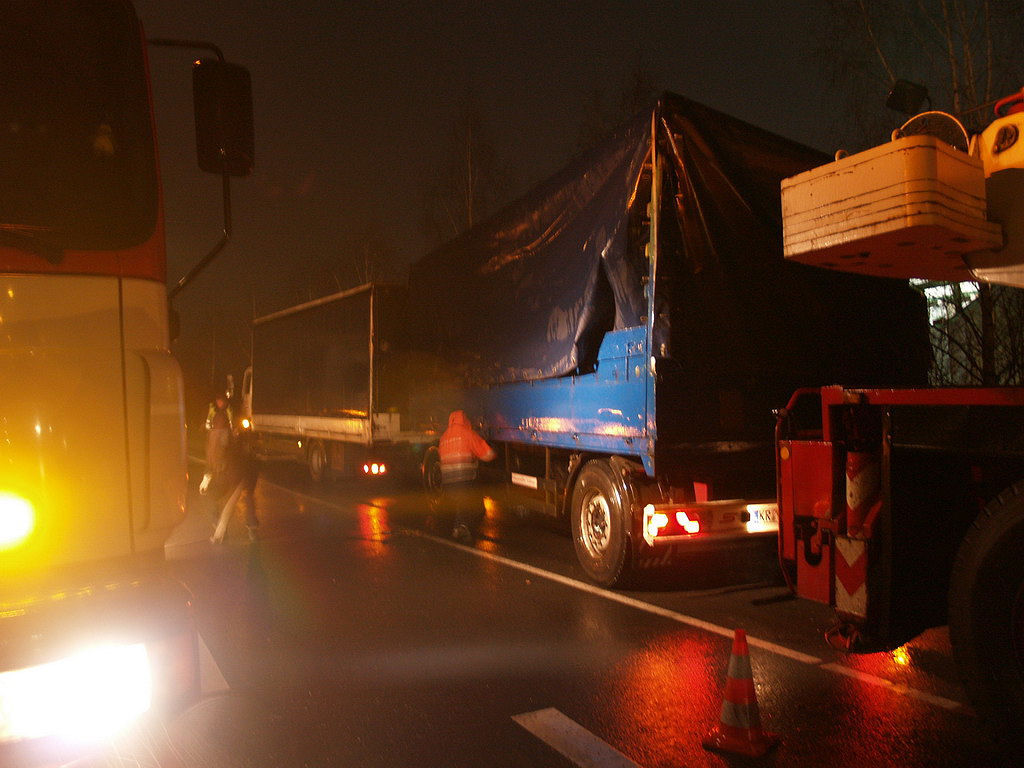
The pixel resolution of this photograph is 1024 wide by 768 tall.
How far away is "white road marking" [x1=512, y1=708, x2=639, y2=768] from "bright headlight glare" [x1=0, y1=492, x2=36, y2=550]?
2.54 m

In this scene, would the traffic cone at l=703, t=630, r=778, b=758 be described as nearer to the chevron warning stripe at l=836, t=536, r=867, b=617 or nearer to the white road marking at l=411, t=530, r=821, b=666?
the chevron warning stripe at l=836, t=536, r=867, b=617

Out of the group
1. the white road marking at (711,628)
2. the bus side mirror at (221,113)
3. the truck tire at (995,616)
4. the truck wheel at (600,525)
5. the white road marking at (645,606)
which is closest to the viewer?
the bus side mirror at (221,113)

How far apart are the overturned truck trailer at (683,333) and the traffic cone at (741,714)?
266 centimetres

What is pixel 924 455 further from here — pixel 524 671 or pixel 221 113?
pixel 221 113

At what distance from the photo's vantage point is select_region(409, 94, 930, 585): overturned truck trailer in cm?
639

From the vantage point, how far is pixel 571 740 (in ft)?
12.9

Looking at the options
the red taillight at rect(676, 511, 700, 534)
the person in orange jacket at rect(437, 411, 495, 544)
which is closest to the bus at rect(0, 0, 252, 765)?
the red taillight at rect(676, 511, 700, 534)

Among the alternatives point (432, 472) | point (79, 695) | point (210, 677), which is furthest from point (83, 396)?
point (432, 472)

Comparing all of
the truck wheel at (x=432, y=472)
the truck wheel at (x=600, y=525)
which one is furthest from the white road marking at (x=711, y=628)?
the truck wheel at (x=432, y=472)

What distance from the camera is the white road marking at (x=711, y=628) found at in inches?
175

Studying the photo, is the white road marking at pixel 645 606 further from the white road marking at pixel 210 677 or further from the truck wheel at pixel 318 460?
the truck wheel at pixel 318 460

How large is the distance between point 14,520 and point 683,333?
4.90m

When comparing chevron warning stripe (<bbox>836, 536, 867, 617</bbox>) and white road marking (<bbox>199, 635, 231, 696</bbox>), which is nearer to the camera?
chevron warning stripe (<bbox>836, 536, 867, 617</bbox>)

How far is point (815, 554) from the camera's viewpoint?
4.56 metres
